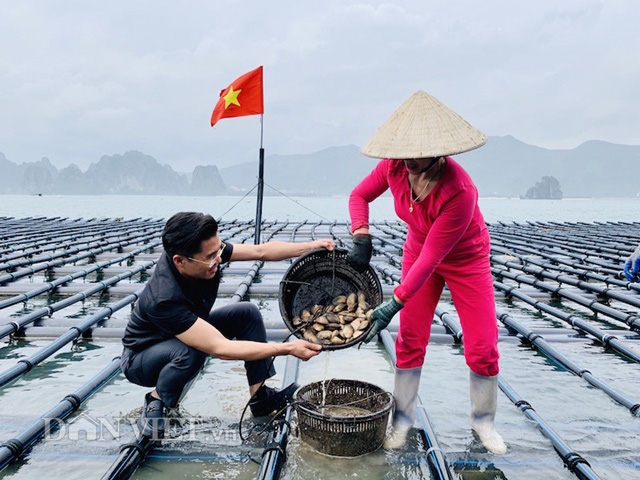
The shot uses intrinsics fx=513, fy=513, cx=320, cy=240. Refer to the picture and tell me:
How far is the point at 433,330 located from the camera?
4.62 metres

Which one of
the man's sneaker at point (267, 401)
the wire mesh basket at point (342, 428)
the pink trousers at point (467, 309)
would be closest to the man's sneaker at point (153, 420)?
the man's sneaker at point (267, 401)

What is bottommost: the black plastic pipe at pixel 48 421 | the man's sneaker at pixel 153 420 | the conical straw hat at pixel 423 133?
the black plastic pipe at pixel 48 421

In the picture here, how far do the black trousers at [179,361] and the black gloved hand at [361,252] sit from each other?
64 centimetres

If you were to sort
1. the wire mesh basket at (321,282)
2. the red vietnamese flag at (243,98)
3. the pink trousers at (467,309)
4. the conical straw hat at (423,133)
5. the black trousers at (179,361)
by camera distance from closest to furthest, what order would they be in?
the conical straw hat at (423,133) < the pink trousers at (467,309) < the black trousers at (179,361) < the wire mesh basket at (321,282) < the red vietnamese flag at (243,98)

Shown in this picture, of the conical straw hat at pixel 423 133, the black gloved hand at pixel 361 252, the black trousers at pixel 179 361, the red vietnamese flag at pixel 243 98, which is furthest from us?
the red vietnamese flag at pixel 243 98

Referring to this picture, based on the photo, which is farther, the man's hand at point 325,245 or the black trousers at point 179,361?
the man's hand at point 325,245

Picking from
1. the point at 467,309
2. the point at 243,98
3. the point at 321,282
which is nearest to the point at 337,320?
the point at 321,282

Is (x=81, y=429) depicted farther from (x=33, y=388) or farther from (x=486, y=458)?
(x=486, y=458)

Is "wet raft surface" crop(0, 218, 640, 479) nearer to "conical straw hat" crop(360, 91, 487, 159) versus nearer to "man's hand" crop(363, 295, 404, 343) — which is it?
"man's hand" crop(363, 295, 404, 343)

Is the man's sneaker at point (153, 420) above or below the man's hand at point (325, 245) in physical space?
below

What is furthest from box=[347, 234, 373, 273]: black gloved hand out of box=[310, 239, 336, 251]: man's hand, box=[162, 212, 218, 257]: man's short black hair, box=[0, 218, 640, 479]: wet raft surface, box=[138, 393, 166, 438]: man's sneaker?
box=[138, 393, 166, 438]: man's sneaker

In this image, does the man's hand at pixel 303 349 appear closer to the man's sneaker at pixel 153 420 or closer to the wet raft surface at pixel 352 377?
the wet raft surface at pixel 352 377

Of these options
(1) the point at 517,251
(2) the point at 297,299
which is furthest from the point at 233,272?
(1) the point at 517,251

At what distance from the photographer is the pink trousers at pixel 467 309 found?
2.39m
